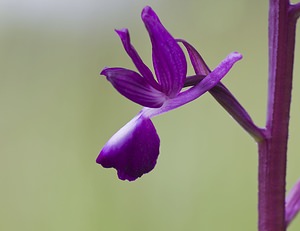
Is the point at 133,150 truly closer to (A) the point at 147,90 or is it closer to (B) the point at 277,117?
(A) the point at 147,90

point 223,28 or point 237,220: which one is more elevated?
point 223,28

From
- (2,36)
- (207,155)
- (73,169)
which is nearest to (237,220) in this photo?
(207,155)

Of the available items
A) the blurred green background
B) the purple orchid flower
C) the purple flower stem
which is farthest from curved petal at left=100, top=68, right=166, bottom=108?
the blurred green background

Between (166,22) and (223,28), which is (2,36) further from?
(223,28)

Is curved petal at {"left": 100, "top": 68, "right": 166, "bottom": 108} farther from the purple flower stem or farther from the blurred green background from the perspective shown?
the blurred green background

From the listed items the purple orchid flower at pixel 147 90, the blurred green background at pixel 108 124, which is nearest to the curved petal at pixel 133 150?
the purple orchid flower at pixel 147 90
